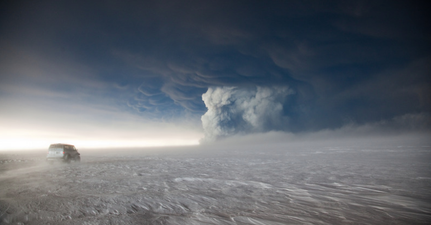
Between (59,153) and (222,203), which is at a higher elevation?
(59,153)

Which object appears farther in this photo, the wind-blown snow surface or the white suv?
the white suv

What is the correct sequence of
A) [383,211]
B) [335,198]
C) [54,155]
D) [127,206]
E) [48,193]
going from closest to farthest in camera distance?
[383,211]
[127,206]
[335,198]
[48,193]
[54,155]

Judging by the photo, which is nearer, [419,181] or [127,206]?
[127,206]

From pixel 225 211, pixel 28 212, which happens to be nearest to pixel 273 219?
pixel 225 211

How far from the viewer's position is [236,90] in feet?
217

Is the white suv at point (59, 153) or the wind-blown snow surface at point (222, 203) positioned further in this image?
the white suv at point (59, 153)

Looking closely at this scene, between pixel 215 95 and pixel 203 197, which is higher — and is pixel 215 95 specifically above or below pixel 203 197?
above

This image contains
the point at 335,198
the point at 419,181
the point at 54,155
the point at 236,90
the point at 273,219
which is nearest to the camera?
the point at 273,219

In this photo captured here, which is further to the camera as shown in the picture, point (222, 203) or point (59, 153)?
point (59, 153)

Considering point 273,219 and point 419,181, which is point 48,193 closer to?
point 273,219

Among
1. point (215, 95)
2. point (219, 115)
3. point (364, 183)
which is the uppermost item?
point (215, 95)

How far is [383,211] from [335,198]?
1.29m

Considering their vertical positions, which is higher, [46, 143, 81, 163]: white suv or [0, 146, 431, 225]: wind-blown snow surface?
[46, 143, 81, 163]: white suv

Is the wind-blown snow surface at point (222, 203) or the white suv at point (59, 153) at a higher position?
the white suv at point (59, 153)
